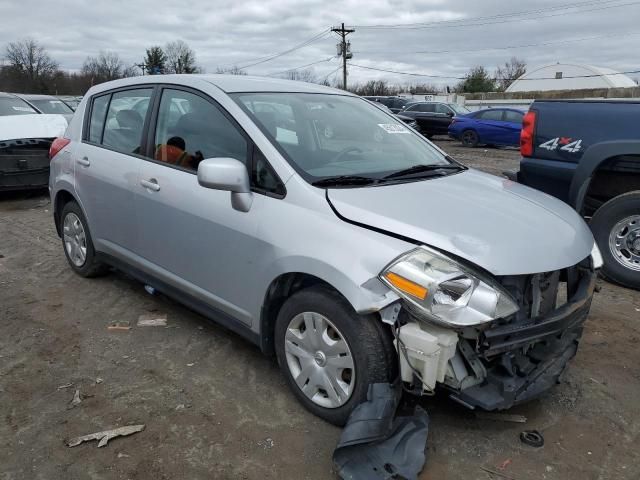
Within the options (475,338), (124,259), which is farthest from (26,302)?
(475,338)

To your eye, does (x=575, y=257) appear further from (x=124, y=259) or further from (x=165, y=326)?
(x=124, y=259)

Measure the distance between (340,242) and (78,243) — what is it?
3.22 metres

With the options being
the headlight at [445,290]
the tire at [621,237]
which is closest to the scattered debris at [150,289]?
the headlight at [445,290]

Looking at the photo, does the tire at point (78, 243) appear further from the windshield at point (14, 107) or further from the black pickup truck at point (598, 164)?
the windshield at point (14, 107)

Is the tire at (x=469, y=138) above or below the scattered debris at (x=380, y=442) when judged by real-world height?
above

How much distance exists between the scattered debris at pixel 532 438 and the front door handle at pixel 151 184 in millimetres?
2644

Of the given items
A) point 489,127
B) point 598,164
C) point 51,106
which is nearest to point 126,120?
point 598,164

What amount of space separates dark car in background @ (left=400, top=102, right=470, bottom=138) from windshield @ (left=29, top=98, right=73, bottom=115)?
13540mm

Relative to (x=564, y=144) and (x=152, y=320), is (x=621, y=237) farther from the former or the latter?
(x=152, y=320)

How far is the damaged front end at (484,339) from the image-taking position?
231cm

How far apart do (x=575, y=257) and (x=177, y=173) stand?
2.42 m

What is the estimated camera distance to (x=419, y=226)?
249 cm

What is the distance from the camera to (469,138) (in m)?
18.6

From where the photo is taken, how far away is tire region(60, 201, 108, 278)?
468 centimetres
